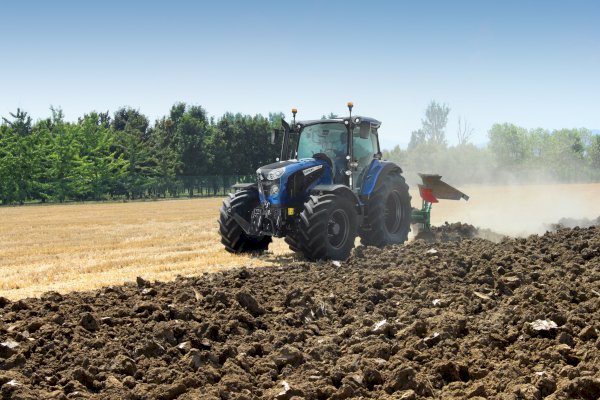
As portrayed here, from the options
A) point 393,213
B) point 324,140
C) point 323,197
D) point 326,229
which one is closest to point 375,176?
point 324,140

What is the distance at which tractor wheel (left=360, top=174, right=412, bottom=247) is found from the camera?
508 inches

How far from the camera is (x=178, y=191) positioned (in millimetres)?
66312

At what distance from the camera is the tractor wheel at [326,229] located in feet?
37.2

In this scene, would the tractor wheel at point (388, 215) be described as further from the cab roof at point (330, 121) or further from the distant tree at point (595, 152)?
the distant tree at point (595, 152)

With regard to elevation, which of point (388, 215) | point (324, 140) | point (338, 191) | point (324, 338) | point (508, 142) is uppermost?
point (508, 142)

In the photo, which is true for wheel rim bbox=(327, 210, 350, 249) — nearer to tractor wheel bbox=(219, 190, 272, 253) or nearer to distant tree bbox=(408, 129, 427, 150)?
tractor wheel bbox=(219, 190, 272, 253)

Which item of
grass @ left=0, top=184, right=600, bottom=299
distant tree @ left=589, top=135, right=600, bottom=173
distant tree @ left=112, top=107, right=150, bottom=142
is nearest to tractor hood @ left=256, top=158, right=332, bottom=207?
grass @ left=0, top=184, right=600, bottom=299

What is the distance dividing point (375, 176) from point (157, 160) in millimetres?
54922

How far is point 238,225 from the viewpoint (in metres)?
12.9

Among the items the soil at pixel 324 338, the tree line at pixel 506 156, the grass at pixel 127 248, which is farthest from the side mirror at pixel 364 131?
the tree line at pixel 506 156

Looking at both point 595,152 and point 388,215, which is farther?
point 595,152

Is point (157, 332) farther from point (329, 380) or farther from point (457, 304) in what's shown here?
point (457, 304)

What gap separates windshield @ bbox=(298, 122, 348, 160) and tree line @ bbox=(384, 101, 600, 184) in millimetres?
24812

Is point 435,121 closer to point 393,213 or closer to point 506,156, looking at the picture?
point 506,156
